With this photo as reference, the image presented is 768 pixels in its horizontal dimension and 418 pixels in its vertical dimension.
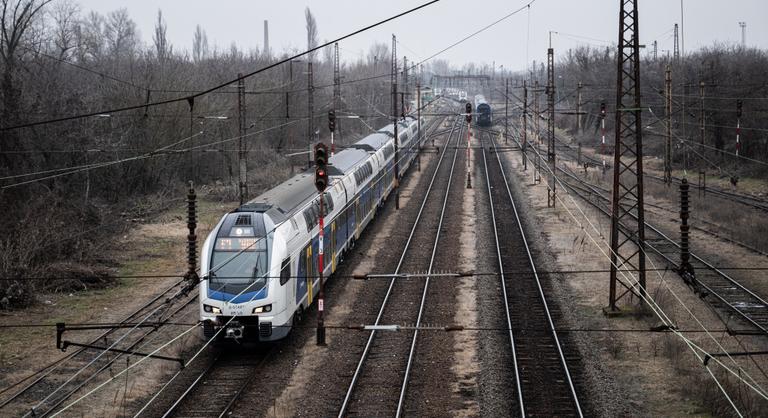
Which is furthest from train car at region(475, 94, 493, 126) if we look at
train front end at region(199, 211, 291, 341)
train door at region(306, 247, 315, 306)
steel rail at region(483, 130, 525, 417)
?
train front end at region(199, 211, 291, 341)

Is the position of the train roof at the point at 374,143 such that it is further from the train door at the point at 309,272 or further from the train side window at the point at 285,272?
the train side window at the point at 285,272

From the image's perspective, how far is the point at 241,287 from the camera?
19719 mm

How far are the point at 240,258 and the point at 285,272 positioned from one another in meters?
1.18

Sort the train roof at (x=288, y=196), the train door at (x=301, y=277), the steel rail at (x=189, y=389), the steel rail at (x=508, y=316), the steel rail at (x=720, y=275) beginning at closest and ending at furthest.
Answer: the steel rail at (x=189, y=389) < the steel rail at (x=508, y=316) < the train roof at (x=288, y=196) < the train door at (x=301, y=277) < the steel rail at (x=720, y=275)

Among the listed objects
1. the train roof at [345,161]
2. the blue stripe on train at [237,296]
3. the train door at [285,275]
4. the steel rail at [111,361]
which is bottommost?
the steel rail at [111,361]

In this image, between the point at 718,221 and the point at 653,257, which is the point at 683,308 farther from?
the point at 718,221

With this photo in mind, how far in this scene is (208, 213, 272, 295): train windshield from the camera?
64.7ft

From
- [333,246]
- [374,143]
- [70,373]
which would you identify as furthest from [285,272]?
[374,143]

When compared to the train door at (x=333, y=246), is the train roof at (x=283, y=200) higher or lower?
higher

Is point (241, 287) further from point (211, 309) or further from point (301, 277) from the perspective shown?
point (301, 277)

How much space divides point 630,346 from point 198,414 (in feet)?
37.1

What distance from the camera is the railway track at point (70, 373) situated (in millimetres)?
16969

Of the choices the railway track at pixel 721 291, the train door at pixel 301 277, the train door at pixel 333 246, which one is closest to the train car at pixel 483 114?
the railway track at pixel 721 291

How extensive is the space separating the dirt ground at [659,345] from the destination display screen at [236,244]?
8.74 m
